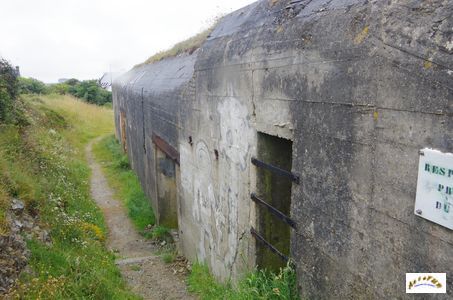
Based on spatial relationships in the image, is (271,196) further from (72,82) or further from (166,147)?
(72,82)

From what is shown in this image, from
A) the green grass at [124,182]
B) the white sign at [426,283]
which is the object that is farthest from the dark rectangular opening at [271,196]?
the green grass at [124,182]

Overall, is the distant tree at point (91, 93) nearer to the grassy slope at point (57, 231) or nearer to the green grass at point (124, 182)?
the green grass at point (124, 182)

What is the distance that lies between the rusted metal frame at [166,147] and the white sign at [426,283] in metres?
4.85

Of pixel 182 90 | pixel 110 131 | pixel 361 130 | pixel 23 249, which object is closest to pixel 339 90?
pixel 361 130

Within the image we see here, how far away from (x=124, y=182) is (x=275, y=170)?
10.0 metres

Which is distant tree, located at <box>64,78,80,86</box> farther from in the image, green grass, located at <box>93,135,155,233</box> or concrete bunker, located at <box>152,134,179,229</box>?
concrete bunker, located at <box>152,134,179,229</box>

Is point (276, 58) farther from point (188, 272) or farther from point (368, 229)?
point (188, 272)

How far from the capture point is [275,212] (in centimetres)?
343

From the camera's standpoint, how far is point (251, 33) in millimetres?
3779

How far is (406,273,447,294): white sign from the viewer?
1.88m

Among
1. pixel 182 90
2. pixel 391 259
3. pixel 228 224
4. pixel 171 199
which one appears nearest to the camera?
pixel 391 259

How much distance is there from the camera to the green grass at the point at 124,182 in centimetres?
954

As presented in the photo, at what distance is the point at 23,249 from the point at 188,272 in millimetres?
2541

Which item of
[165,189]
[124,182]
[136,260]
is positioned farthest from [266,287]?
[124,182]
